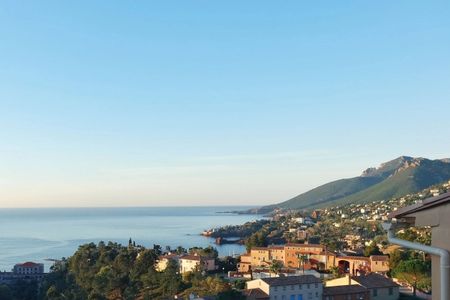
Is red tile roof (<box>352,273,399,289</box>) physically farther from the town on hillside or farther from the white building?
the white building

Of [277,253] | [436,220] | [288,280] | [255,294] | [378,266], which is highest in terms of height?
[436,220]

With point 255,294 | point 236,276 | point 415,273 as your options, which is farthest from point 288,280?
point 236,276

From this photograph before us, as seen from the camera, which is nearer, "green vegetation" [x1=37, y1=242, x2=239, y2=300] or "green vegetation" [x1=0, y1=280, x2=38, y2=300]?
"green vegetation" [x1=37, y1=242, x2=239, y2=300]

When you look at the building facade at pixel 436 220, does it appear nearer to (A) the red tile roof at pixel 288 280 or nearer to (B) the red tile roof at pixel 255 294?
(B) the red tile roof at pixel 255 294

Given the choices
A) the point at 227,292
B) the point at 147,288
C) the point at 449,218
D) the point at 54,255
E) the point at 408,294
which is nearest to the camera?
the point at 449,218

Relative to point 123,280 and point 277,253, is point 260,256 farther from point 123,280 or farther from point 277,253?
point 123,280

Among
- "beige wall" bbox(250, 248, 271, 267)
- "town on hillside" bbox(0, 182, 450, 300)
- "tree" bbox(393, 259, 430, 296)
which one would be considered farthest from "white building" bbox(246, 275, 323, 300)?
"beige wall" bbox(250, 248, 271, 267)

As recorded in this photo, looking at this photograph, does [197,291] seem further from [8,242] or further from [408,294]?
[8,242]

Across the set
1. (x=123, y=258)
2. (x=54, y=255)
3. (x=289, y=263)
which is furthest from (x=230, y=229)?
(x=123, y=258)

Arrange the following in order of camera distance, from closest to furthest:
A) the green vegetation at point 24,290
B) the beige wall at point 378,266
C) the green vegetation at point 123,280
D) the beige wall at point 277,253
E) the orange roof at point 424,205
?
the orange roof at point 424,205, the green vegetation at point 123,280, the beige wall at point 378,266, the green vegetation at point 24,290, the beige wall at point 277,253

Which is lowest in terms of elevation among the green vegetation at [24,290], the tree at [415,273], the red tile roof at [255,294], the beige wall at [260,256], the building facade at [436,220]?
the green vegetation at [24,290]

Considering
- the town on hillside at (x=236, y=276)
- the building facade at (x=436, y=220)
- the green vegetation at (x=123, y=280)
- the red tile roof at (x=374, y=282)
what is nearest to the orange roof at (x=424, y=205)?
the building facade at (x=436, y=220)
